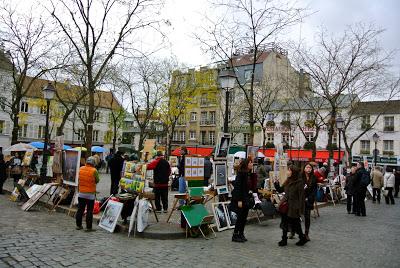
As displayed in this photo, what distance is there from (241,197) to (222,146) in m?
2.52

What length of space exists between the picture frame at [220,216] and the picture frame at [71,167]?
14.1 ft

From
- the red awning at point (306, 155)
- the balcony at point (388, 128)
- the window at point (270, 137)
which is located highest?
the balcony at point (388, 128)

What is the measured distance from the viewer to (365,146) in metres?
40.6

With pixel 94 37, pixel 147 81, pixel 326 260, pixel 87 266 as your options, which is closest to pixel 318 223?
pixel 326 260

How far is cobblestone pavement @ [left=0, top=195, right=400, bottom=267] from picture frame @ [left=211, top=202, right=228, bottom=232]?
0.81 feet

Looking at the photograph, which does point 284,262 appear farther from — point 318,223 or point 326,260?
point 318,223

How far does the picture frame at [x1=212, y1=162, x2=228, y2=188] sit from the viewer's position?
941 centimetres

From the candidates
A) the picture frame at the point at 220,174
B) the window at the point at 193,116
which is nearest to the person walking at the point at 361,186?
the picture frame at the point at 220,174

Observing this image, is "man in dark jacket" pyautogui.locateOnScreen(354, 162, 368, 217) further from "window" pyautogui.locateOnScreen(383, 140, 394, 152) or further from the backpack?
"window" pyautogui.locateOnScreen(383, 140, 394, 152)

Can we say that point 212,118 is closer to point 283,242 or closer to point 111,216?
point 111,216

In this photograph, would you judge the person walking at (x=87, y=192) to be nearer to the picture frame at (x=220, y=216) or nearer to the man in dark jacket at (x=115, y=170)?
the picture frame at (x=220, y=216)

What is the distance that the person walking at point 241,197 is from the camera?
7.41 m

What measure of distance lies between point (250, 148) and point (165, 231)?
5.51 meters

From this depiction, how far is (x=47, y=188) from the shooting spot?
11.0 m
